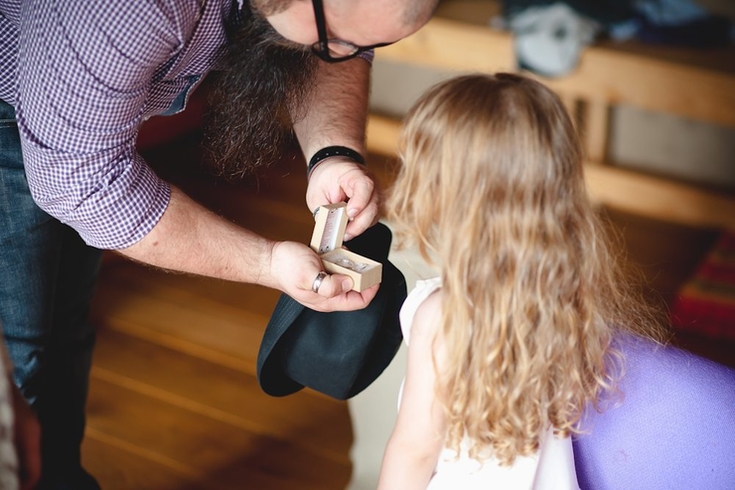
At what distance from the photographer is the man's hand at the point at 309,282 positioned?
109 centimetres

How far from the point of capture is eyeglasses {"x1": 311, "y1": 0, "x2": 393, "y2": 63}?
1.05 m

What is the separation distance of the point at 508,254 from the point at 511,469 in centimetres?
31

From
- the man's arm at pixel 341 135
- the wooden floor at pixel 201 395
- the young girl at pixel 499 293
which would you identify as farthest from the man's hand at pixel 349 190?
the wooden floor at pixel 201 395

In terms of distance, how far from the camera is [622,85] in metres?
2.74

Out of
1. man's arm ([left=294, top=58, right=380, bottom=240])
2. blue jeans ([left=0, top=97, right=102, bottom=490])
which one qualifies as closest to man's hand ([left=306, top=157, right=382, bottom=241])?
man's arm ([left=294, top=58, right=380, bottom=240])

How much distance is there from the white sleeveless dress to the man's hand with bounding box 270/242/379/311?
10 centimetres

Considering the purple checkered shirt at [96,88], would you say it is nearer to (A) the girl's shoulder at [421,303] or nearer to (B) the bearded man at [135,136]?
(B) the bearded man at [135,136]

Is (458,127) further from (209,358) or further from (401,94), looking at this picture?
(401,94)

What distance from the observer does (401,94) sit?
3.65 m

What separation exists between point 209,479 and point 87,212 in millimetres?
893

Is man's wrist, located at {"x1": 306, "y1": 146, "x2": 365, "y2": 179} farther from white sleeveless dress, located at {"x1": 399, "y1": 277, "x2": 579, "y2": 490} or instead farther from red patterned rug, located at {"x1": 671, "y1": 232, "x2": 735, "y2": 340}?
red patterned rug, located at {"x1": 671, "y1": 232, "x2": 735, "y2": 340}

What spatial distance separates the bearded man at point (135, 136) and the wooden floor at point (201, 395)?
34 centimetres

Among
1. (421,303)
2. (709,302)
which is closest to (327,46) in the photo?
(421,303)

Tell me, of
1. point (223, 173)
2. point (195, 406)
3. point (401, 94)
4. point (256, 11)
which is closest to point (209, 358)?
point (195, 406)
